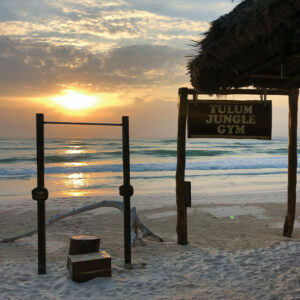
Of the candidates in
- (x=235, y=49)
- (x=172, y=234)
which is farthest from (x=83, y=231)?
(x=235, y=49)

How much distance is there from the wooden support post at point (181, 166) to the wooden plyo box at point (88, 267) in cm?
199

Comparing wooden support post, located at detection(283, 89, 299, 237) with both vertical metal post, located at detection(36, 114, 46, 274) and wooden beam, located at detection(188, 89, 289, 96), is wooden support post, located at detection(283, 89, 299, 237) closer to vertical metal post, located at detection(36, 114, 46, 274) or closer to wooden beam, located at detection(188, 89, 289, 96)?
wooden beam, located at detection(188, 89, 289, 96)

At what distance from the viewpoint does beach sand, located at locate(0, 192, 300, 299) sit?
4449 mm

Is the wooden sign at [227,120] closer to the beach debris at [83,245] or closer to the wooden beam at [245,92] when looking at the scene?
the wooden beam at [245,92]

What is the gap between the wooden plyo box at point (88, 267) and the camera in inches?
186

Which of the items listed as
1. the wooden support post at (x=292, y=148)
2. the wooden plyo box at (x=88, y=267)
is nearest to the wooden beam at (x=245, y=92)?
the wooden support post at (x=292, y=148)

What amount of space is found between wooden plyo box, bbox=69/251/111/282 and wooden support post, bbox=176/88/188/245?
→ 1.99 m

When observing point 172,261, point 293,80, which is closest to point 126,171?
point 172,261

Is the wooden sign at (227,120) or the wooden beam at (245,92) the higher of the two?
the wooden beam at (245,92)

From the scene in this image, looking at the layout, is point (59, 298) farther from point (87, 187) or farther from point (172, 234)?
point (87, 187)

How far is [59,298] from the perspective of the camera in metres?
4.25

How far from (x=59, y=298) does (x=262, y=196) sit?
10.7 meters

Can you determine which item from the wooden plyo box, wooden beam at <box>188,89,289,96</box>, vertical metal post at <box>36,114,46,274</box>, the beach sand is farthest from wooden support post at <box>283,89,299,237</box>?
vertical metal post at <box>36,114,46,274</box>

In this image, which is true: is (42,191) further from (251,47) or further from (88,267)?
(251,47)
